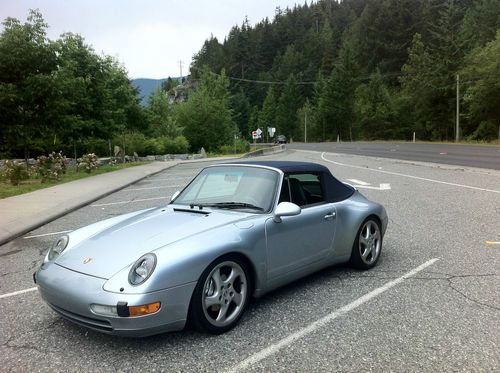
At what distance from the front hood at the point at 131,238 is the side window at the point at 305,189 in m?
0.71

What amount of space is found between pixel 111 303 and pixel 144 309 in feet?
0.76

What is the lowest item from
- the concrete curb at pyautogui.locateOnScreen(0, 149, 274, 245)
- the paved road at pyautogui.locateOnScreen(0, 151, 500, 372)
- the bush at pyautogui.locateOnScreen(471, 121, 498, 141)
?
the bush at pyautogui.locateOnScreen(471, 121, 498, 141)

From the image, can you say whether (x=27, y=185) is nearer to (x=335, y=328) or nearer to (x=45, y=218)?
(x=45, y=218)

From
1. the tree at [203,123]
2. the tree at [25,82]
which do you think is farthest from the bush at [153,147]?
the tree at [25,82]

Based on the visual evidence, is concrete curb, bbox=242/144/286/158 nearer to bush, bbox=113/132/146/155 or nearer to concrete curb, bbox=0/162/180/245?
bush, bbox=113/132/146/155

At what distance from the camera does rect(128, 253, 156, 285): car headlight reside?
330 centimetres

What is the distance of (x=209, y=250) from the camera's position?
11.7 ft

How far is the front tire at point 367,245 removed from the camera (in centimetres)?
525

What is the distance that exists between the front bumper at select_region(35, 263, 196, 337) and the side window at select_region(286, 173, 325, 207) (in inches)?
65.0

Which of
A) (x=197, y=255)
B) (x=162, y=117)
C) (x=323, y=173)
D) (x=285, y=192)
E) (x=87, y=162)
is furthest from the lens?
(x=162, y=117)

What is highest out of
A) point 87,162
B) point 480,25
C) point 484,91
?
point 480,25

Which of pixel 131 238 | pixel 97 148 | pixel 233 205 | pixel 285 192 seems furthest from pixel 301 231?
pixel 97 148

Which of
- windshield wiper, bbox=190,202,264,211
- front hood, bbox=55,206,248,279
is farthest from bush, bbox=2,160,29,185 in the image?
windshield wiper, bbox=190,202,264,211

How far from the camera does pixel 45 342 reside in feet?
11.8
